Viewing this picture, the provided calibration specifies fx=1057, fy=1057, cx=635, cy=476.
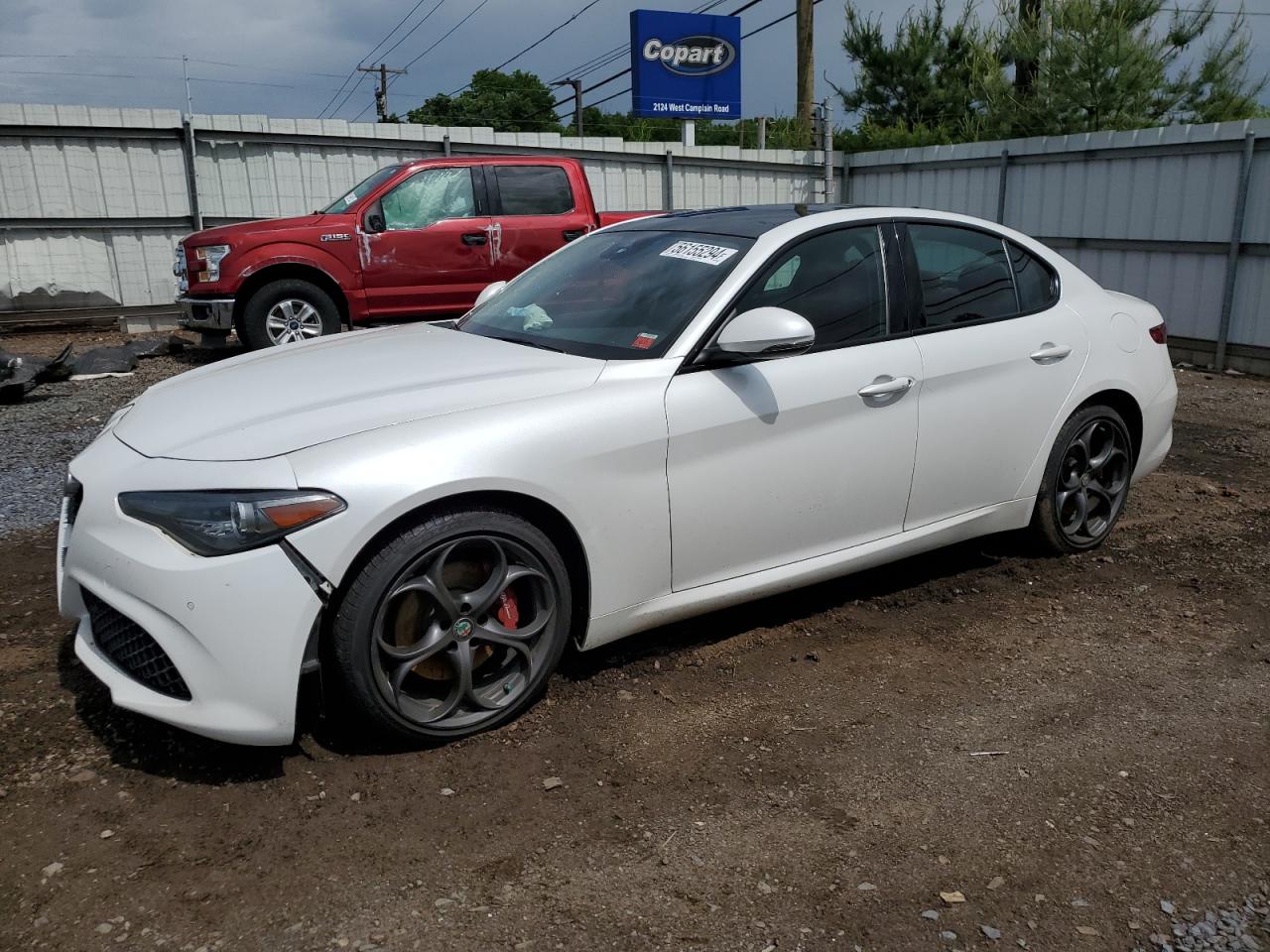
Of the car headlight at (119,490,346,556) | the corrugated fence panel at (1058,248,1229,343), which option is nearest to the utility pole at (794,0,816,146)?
the corrugated fence panel at (1058,248,1229,343)

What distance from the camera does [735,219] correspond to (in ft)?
14.0

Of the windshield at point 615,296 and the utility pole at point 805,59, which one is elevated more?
the utility pole at point 805,59

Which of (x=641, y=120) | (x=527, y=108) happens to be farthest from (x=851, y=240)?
(x=527, y=108)

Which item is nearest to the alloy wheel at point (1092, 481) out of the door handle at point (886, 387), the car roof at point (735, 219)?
the door handle at point (886, 387)

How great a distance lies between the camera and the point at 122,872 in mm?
2621

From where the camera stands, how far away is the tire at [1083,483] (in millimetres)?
4645

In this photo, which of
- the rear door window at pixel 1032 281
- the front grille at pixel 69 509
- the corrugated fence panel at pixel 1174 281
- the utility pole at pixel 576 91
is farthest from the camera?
the utility pole at pixel 576 91

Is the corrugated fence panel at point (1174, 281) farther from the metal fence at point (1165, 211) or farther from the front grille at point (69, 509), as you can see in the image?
the front grille at point (69, 509)

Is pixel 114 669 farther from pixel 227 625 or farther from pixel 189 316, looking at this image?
pixel 189 316

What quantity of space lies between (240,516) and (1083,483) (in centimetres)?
369

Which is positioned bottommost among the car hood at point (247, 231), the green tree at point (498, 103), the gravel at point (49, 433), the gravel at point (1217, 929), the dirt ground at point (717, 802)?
the gravel at point (1217, 929)

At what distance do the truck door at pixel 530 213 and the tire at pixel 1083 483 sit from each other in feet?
22.2

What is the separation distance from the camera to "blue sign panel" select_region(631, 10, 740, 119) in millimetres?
18203

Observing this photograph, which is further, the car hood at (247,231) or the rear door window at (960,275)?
the car hood at (247,231)
